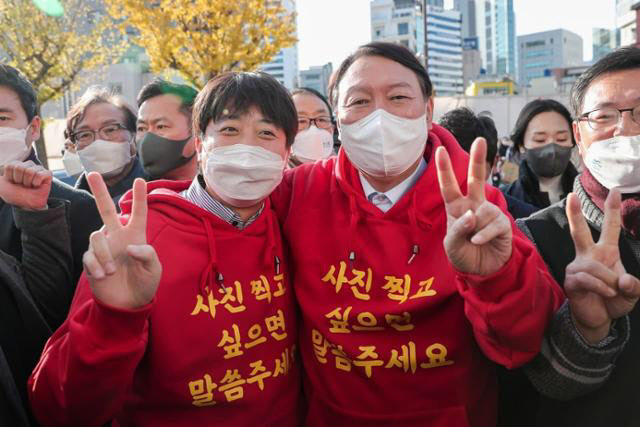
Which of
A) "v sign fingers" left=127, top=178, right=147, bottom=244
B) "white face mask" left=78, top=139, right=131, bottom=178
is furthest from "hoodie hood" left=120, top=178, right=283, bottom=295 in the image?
"white face mask" left=78, top=139, right=131, bottom=178

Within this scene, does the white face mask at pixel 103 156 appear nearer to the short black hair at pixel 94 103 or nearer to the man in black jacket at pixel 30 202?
the short black hair at pixel 94 103

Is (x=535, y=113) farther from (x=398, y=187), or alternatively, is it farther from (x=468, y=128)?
(x=398, y=187)

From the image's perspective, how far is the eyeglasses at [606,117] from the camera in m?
1.90

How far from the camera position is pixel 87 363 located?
1.55 metres

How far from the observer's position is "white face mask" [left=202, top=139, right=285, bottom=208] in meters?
2.03

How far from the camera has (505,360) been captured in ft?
5.76

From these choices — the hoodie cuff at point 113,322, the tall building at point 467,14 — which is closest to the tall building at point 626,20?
the hoodie cuff at point 113,322

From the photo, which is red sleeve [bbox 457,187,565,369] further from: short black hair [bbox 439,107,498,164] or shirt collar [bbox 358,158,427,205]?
short black hair [bbox 439,107,498,164]

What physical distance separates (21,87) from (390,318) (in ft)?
6.57

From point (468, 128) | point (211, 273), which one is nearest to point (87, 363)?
point (211, 273)

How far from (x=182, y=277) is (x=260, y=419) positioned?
0.59 meters

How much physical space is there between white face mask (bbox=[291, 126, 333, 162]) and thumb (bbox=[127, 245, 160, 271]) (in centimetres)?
269

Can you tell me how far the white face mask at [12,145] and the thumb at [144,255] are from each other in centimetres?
121

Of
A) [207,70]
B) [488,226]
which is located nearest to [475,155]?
[488,226]
